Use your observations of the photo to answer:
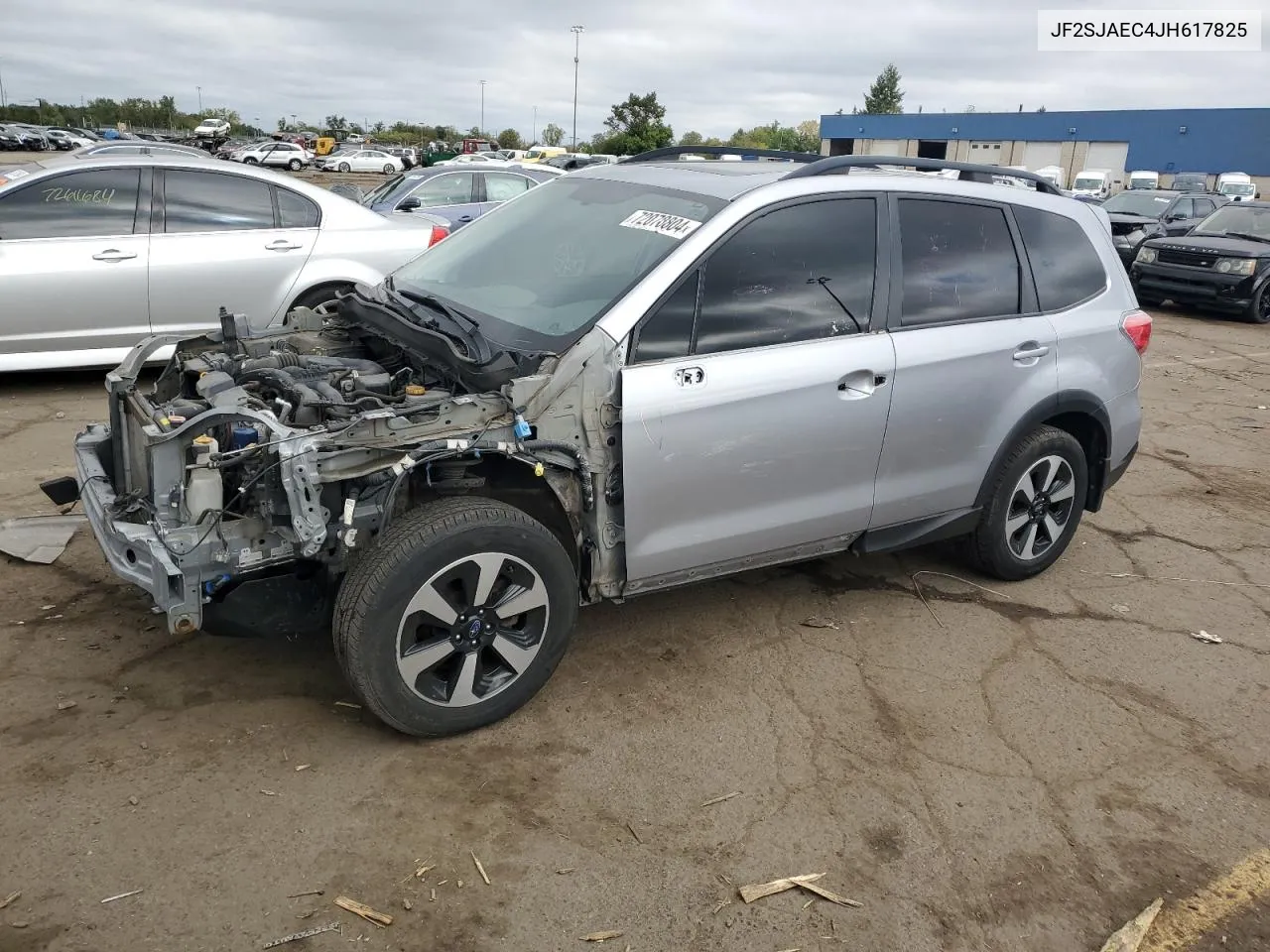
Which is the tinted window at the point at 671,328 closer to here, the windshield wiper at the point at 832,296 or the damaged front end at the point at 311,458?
the damaged front end at the point at 311,458

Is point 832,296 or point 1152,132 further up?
point 1152,132

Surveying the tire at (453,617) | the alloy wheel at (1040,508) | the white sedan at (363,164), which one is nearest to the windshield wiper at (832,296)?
the alloy wheel at (1040,508)

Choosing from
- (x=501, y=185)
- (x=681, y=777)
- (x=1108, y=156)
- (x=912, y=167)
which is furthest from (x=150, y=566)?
(x=1108, y=156)

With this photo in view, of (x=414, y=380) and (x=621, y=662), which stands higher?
(x=414, y=380)

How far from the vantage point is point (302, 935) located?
8.18 ft

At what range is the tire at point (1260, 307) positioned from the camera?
546 inches

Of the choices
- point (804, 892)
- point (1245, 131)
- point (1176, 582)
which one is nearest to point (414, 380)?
point (804, 892)

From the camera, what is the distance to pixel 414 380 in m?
3.58

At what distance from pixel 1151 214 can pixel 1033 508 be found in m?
16.9

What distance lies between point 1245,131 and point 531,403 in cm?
5449

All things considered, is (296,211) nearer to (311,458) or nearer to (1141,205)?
(311,458)

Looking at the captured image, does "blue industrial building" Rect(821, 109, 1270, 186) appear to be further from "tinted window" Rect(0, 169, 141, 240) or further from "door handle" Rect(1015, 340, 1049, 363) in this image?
"door handle" Rect(1015, 340, 1049, 363)

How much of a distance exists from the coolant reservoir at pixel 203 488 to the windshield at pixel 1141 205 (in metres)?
19.7

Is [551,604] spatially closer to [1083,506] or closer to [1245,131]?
[1083,506]
